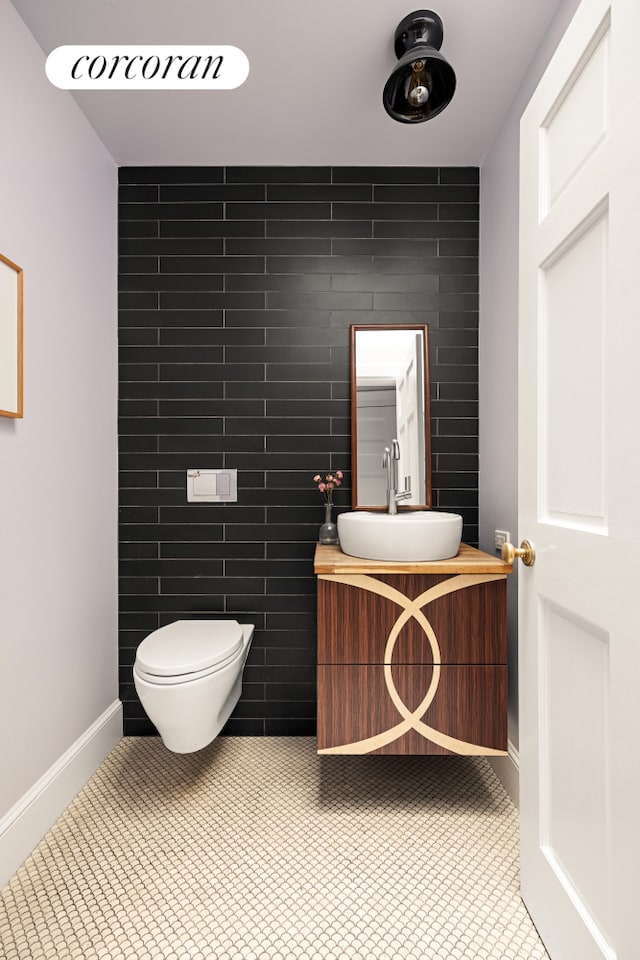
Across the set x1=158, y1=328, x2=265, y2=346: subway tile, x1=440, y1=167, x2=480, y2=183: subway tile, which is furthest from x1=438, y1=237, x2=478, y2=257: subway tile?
x1=158, y1=328, x2=265, y2=346: subway tile

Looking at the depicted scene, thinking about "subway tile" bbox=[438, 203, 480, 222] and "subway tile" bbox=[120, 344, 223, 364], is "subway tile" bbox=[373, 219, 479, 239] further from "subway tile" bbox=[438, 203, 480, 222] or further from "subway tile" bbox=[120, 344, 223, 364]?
"subway tile" bbox=[120, 344, 223, 364]

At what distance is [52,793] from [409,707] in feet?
3.82

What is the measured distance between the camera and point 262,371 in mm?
2299

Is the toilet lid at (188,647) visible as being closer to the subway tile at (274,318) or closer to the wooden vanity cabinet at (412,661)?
the wooden vanity cabinet at (412,661)

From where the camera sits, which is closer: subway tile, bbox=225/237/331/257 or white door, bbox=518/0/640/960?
white door, bbox=518/0/640/960

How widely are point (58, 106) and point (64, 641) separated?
1.80 m

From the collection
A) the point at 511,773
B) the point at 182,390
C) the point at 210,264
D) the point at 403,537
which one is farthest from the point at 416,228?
the point at 511,773

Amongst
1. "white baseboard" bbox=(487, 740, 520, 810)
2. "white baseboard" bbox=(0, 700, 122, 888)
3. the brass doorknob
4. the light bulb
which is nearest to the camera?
the brass doorknob

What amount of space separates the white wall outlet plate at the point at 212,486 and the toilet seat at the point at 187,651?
20.6 inches

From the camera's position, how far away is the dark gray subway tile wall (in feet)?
7.48

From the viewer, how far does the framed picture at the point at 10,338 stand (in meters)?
1.45

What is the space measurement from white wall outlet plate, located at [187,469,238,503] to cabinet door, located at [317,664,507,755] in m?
0.90

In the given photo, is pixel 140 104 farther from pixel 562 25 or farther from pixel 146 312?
pixel 562 25

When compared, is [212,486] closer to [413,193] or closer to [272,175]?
[272,175]
